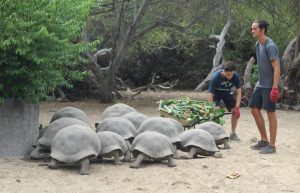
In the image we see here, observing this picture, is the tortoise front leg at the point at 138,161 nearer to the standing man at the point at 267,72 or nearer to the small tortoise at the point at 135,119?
the small tortoise at the point at 135,119

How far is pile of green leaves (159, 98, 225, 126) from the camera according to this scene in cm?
931

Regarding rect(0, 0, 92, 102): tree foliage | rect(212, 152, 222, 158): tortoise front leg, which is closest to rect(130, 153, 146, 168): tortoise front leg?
rect(212, 152, 222, 158): tortoise front leg

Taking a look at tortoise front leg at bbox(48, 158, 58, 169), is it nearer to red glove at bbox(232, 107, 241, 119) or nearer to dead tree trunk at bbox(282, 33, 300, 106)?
red glove at bbox(232, 107, 241, 119)

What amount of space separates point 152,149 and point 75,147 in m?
0.98

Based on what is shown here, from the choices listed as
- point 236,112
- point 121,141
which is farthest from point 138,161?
point 236,112

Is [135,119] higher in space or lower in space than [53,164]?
higher

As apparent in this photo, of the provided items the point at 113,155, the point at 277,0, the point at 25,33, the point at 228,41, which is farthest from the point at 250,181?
the point at 228,41

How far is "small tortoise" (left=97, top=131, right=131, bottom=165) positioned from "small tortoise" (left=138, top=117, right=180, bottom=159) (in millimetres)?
708

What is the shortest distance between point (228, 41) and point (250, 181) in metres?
19.9

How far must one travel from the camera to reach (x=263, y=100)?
811cm

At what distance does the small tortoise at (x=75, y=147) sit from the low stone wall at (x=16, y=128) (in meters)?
0.91

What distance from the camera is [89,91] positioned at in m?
18.3

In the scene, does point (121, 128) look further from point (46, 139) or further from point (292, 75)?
point (292, 75)

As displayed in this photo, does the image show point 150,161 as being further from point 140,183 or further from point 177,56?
point 177,56
